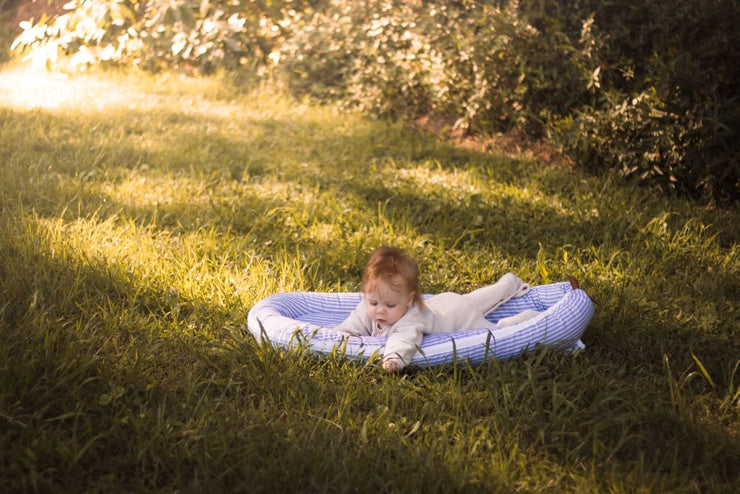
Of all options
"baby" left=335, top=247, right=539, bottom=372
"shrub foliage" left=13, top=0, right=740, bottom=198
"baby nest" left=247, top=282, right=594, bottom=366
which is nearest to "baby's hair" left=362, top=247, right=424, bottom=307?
"baby" left=335, top=247, right=539, bottom=372

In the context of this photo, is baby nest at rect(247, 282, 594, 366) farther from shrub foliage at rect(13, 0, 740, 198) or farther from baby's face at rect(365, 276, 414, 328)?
shrub foliage at rect(13, 0, 740, 198)

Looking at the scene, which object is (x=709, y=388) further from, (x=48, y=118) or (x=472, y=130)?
(x=48, y=118)

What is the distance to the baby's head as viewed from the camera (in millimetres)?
3318

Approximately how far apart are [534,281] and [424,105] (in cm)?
396

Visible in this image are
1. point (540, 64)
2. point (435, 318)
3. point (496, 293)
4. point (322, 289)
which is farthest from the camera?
point (540, 64)

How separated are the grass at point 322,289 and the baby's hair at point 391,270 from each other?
0.43 meters

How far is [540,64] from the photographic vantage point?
242 inches

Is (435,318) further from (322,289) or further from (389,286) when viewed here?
(322,289)

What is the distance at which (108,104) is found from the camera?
759 centimetres

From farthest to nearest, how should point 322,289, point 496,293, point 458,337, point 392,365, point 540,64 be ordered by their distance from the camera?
point 540,64
point 322,289
point 496,293
point 458,337
point 392,365

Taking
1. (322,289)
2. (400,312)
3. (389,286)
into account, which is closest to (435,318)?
(400,312)

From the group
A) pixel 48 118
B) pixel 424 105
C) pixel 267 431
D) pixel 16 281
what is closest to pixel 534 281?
pixel 267 431

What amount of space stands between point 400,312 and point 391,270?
0.22 meters

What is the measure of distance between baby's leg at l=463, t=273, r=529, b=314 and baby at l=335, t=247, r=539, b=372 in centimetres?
3
